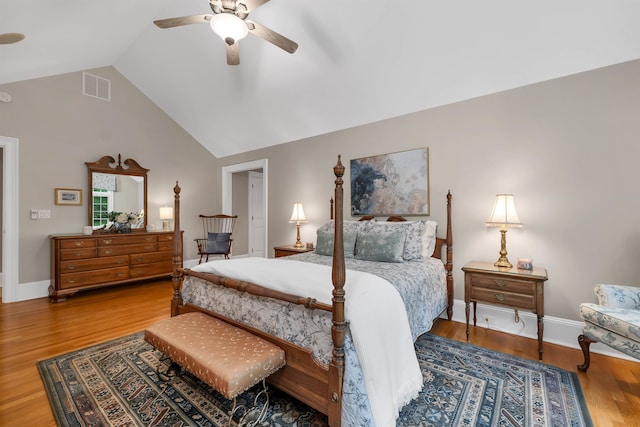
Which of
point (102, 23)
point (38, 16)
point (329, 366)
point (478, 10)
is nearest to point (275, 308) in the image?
point (329, 366)

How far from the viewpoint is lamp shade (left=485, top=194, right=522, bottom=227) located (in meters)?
2.64

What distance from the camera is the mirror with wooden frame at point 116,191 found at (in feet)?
14.7

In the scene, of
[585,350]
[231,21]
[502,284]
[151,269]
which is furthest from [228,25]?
[151,269]

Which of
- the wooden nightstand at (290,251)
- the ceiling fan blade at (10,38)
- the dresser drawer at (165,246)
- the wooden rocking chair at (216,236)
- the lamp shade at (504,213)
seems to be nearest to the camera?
the lamp shade at (504,213)

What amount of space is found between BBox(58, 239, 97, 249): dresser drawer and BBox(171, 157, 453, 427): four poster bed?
2457mm

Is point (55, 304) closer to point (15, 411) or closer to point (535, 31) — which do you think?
point (15, 411)

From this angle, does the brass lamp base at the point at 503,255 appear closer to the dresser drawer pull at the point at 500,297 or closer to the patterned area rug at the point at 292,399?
the dresser drawer pull at the point at 500,297

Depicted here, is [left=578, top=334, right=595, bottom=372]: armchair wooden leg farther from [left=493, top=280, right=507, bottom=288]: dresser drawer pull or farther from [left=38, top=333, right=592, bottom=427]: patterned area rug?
[left=493, top=280, right=507, bottom=288]: dresser drawer pull

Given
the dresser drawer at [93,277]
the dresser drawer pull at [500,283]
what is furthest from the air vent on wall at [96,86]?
the dresser drawer pull at [500,283]

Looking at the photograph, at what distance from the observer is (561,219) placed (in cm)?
261

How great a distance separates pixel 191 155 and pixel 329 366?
542 cm

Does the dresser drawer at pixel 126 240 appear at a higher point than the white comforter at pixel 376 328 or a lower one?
higher

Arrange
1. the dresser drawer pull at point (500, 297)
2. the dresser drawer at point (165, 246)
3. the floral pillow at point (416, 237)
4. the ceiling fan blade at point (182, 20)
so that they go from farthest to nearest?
the dresser drawer at point (165, 246) < the floral pillow at point (416, 237) < the dresser drawer pull at point (500, 297) < the ceiling fan blade at point (182, 20)

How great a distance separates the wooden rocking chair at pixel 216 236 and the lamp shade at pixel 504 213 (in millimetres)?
4313
